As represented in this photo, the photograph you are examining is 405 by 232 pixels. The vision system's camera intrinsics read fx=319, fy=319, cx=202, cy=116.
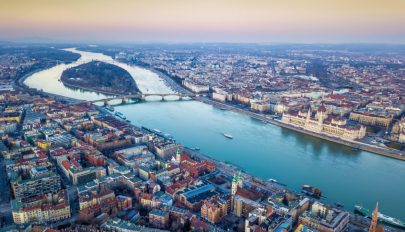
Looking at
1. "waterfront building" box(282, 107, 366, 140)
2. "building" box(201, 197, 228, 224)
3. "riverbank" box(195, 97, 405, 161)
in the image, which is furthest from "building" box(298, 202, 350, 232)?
"waterfront building" box(282, 107, 366, 140)

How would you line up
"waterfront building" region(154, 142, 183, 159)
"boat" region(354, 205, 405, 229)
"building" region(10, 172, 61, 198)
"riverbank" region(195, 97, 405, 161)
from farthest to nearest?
"riverbank" region(195, 97, 405, 161) → "waterfront building" region(154, 142, 183, 159) → "building" region(10, 172, 61, 198) → "boat" region(354, 205, 405, 229)

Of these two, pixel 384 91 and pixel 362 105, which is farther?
pixel 384 91

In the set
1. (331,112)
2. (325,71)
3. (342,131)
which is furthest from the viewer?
(325,71)

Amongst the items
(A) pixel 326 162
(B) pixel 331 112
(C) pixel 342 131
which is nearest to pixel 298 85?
(B) pixel 331 112

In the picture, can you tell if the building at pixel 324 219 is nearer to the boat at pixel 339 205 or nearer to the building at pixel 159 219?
the boat at pixel 339 205

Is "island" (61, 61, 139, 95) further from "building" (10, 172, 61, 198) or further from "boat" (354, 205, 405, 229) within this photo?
"boat" (354, 205, 405, 229)

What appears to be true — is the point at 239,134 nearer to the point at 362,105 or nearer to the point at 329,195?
the point at 329,195

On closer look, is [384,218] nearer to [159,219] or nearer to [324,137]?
[159,219]

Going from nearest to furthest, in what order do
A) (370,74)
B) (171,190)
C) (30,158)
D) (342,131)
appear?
1. (171,190)
2. (30,158)
3. (342,131)
4. (370,74)
